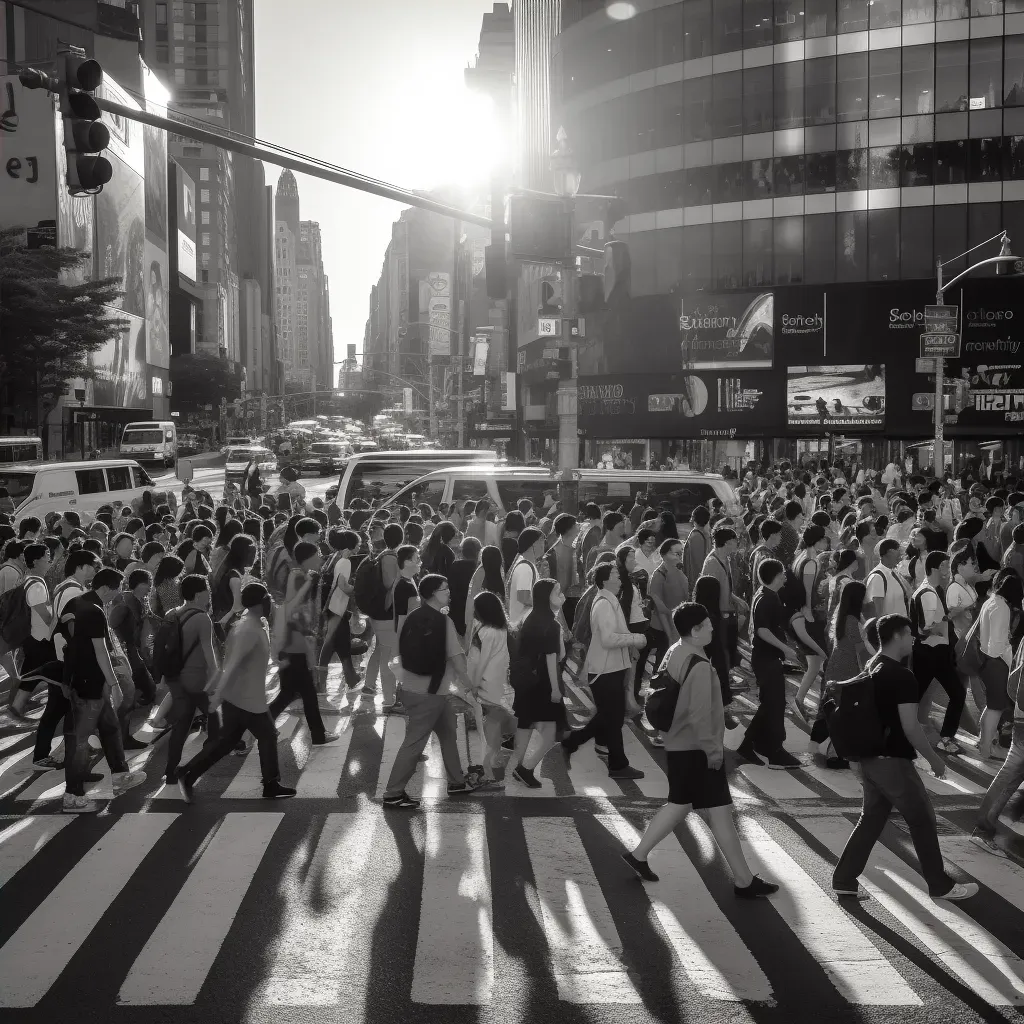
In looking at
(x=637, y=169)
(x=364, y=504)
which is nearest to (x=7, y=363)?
(x=637, y=169)

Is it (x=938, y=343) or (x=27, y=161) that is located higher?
(x=27, y=161)

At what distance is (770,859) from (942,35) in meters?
41.6

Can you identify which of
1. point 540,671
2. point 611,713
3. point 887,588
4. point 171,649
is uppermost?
point 887,588

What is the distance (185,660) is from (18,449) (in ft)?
124

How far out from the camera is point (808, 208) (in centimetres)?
4566

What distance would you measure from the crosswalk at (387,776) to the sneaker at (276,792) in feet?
0.49

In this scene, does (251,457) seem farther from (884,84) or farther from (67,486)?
(67,486)

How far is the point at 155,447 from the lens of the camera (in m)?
69.3

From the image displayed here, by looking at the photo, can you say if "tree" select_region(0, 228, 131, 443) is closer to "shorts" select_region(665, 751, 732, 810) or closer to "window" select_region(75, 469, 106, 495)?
"window" select_region(75, 469, 106, 495)

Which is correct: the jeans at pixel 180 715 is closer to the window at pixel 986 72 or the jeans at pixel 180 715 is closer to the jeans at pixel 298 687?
the jeans at pixel 298 687

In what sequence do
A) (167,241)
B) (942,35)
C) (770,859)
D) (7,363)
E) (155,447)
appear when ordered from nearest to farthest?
(770,859), (942,35), (7,363), (155,447), (167,241)

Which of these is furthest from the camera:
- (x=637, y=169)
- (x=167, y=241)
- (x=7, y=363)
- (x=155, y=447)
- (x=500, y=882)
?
(x=167, y=241)

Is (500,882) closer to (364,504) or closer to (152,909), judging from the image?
(152,909)

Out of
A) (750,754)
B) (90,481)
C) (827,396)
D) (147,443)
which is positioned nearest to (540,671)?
(750,754)
